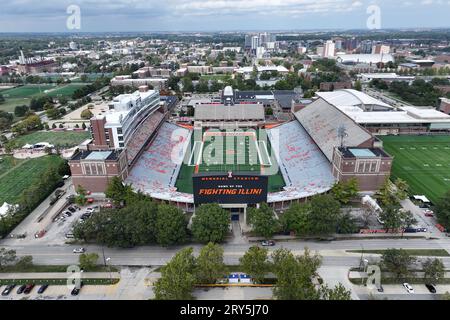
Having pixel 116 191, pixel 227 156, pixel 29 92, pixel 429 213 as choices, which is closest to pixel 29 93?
pixel 29 92

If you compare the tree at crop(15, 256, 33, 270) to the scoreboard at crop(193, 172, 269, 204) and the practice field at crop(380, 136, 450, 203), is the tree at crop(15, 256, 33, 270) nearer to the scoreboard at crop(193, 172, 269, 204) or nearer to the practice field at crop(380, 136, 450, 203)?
the scoreboard at crop(193, 172, 269, 204)

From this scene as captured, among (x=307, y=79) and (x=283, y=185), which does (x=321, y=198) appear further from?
(x=307, y=79)

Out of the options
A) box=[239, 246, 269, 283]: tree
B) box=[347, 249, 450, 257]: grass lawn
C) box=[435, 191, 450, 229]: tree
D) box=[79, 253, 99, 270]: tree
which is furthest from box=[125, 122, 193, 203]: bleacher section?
box=[435, 191, 450, 229]: tree

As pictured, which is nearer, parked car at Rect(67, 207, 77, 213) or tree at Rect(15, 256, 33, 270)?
tree at Rect(15, 256, 33, 270)

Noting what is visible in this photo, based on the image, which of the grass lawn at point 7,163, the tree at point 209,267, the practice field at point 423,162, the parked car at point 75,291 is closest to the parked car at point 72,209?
the parked car at point 75,291
